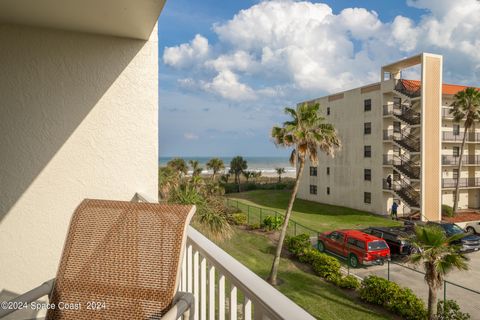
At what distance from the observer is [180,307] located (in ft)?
4.82

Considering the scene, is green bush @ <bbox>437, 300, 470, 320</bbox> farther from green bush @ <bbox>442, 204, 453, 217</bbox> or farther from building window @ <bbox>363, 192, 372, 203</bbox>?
Answer: green bush @ <bbox>442, 204, 453, 217</bbox>

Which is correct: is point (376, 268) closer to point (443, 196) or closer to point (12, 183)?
point (12, 183)

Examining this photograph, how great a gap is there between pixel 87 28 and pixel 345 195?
81.4 feet

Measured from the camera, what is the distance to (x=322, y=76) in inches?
1246

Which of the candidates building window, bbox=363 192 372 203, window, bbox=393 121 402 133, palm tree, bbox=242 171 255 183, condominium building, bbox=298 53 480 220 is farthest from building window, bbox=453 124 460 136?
palm tree, bbox=242 171 255 183

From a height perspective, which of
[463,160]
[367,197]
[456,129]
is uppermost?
[456,129]

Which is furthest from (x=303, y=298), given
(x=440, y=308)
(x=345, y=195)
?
(x=345, y=195)

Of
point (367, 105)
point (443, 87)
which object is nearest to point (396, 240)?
point (367, 105)

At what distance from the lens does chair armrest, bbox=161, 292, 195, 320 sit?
1382mm

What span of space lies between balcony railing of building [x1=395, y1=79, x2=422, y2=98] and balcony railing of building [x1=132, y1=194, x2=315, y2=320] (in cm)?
2288

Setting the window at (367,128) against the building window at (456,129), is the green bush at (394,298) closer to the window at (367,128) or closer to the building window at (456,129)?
the window at (367,128)

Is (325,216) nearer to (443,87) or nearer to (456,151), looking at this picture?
(456,151)

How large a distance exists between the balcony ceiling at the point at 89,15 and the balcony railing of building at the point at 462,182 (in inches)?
1015

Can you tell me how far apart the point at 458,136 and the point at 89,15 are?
1096 inches
